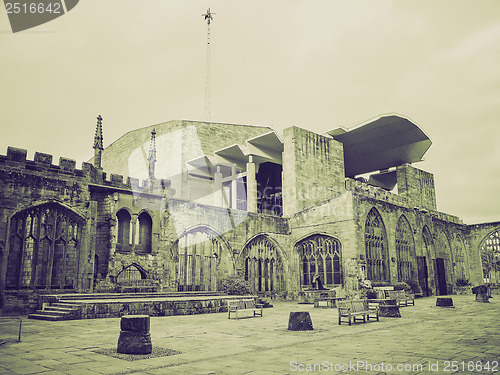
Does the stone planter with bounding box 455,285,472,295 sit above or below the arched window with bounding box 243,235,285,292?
below

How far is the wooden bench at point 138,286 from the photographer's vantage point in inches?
702

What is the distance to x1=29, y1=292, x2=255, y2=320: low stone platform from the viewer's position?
12.7 m

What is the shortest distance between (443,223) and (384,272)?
1132cm

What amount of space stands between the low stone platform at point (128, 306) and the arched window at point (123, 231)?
3.46 m

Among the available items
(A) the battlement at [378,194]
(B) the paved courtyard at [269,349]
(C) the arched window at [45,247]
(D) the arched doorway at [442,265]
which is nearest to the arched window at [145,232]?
(C) the arched window at [45,247]

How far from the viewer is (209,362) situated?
6102mm

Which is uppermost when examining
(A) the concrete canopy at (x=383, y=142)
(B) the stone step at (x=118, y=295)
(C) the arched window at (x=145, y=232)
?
(A) the concrete canopy at (x=383, y=142)

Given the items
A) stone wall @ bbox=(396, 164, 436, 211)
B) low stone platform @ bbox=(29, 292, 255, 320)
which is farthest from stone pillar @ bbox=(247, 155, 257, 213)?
low stone platform @ bbox=(29, 292, 255, 320)

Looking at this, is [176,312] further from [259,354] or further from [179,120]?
[179,120]

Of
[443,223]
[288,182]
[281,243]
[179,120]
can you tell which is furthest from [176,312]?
[179,120]

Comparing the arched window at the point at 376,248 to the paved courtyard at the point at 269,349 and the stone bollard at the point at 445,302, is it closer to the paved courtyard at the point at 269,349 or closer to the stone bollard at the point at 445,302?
the stone bollard at the point at 445,302
